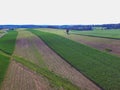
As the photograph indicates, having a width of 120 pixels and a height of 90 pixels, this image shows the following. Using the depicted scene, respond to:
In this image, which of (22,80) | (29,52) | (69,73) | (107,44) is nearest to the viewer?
(22,80)

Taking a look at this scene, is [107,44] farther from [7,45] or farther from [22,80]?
[22,80]

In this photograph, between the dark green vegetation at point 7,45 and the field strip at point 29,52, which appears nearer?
the field strip at point 29,52

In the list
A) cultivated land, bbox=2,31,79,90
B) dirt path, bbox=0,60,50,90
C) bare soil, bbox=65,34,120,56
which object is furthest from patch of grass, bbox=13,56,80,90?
bare soil, bbox=65,34,120,56

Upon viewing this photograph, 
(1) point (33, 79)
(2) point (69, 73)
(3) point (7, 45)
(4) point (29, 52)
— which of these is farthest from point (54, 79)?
(3) point (7, 45)

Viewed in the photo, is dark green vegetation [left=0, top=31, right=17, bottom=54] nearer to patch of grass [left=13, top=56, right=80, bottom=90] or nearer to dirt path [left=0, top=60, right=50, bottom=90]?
patch of grass [left=13, top=56, right=80, bottom=90]

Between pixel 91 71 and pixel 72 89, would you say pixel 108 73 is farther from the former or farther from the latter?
pixel 72 89

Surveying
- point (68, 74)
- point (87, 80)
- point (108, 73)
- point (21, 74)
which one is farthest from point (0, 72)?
point (108, 73)

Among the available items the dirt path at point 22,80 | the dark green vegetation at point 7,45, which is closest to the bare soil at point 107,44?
the dark green vegetation at point 7,45

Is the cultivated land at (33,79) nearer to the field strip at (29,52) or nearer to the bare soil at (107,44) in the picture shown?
the field strip at (29,52)
